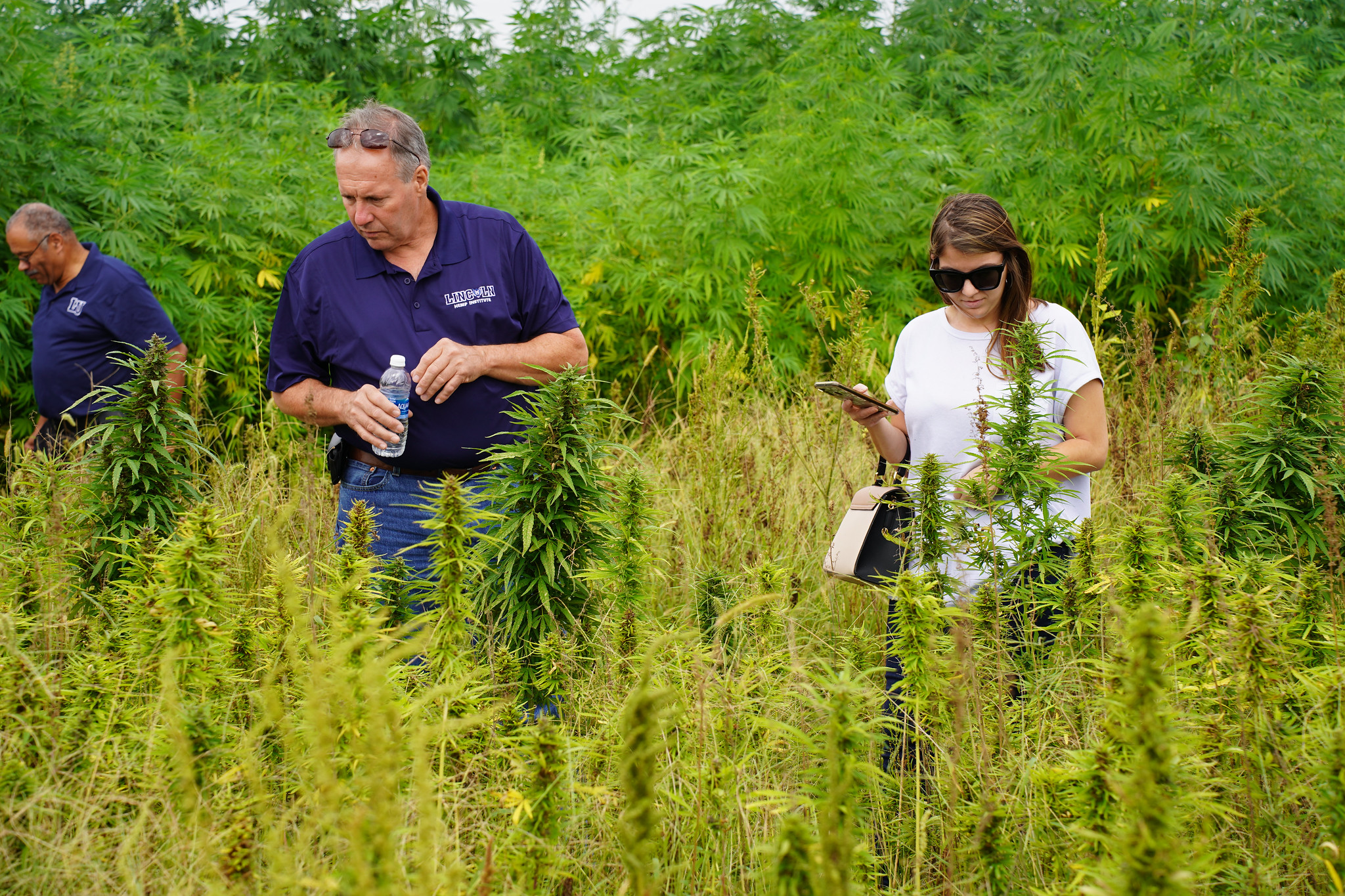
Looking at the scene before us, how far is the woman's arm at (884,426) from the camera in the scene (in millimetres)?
2826

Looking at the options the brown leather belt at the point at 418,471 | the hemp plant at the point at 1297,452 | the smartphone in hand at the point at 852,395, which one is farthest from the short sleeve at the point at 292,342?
the hemp plant at the point at 1297,452

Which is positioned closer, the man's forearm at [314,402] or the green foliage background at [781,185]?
the man's forearm at [314,402]

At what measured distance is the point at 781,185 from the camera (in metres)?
6.38

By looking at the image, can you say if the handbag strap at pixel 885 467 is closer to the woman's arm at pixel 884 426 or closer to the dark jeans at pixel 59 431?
the woman's arm at pixel 884 426

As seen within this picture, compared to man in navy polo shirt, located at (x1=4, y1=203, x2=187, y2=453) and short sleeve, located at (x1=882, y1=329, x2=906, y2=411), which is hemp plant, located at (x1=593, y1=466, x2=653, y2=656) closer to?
short sleeve, located at (x1=882, y1=329, x2=906, y2=411)

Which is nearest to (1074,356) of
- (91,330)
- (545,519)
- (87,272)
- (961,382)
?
(961,382)

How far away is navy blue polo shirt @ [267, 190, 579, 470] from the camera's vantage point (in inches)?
122

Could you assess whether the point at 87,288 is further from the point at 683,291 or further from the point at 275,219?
the point at 683,291

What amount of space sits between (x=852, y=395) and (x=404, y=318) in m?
1.54

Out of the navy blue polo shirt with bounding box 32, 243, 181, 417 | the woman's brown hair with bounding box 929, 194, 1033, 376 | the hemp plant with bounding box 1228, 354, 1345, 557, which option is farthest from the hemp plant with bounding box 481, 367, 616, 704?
the navy blue polo shirt with bounding box 32, 243, 181, 417

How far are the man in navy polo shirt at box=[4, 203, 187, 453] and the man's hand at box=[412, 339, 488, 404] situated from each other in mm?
2553

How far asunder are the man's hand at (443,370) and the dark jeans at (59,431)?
2553 mm

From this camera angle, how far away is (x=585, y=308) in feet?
20.6

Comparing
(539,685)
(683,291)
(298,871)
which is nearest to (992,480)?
(539,685)
